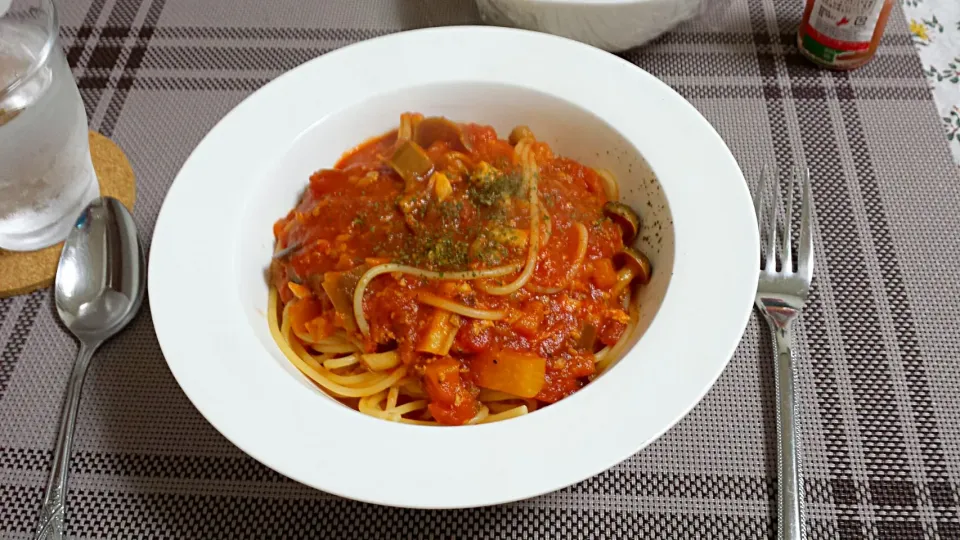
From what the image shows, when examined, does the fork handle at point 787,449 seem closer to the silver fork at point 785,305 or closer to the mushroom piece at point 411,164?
the silver fork at point 785,305

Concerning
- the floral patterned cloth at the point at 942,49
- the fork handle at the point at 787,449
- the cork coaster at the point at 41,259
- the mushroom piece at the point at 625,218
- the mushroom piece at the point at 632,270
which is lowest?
the cork coaster at the point at 41,259

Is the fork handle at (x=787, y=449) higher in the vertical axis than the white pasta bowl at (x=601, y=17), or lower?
lower

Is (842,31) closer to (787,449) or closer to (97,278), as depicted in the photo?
(787,449)

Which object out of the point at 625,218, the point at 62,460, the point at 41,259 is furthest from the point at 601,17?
the point at 62,460

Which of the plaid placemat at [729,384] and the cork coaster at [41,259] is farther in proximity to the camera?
the cork coaster at [41,259]

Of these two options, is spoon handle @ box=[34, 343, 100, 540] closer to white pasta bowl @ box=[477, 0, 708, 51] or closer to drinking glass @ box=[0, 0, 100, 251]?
drinking glass @ box=[0, 0, 100, 251]

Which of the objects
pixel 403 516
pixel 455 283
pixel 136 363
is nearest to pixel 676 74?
pixel 455 283

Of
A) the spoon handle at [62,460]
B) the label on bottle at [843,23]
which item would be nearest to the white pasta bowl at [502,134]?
the spoon handle at [62,460]

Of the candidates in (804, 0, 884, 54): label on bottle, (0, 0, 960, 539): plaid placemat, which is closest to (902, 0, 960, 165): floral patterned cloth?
(0, 0, 960, 539): plaid placemat
